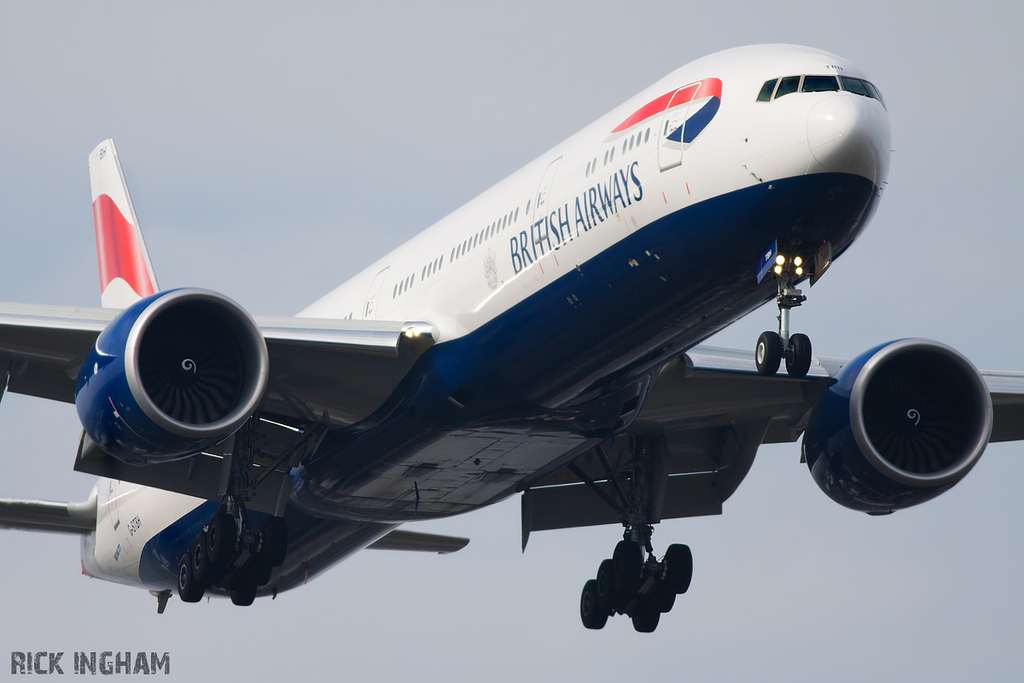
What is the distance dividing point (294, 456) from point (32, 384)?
13.0ft

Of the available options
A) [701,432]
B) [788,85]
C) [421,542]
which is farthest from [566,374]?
[421,542]

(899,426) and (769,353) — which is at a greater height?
(899,426)

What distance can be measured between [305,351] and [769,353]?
696 centimetres

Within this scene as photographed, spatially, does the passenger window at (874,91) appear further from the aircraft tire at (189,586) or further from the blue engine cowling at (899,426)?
the aircraft tire at (189,586)

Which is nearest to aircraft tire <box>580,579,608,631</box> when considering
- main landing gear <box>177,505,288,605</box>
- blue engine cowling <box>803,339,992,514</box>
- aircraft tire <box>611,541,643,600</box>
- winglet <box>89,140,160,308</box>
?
aircraft tire <box>611,541,643,600</box>

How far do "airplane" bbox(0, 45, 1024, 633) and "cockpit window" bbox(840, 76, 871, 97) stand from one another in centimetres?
8

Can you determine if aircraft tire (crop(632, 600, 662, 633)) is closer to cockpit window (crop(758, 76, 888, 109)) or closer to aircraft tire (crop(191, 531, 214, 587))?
aircraft tire (crop(191, 531, 214, 587))

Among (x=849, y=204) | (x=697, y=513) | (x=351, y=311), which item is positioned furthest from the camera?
(x=697, y=513)

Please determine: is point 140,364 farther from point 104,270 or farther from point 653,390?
point 104,270

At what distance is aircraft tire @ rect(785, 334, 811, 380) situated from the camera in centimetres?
1558

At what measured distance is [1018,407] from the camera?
23.8 meters

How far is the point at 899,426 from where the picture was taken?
22.0 m

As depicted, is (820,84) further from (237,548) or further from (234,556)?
(234,556)

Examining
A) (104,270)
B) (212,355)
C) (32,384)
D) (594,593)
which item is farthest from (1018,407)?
(104,270)
